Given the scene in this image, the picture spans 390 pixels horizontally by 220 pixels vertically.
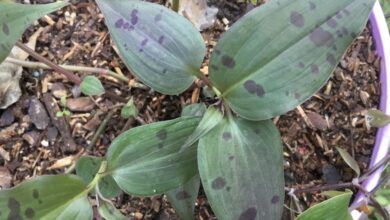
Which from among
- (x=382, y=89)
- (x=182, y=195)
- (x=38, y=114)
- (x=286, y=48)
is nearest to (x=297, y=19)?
(x=286, y=48)

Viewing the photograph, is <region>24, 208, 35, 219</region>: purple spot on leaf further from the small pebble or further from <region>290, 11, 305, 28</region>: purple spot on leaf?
the small pebble

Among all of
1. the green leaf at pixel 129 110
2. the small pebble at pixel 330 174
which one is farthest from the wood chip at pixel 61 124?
the small pebble at pixel 330 174

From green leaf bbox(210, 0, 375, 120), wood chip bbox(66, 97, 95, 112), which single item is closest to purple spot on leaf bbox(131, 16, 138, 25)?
green leaf bbox(210, 0, 375, 120)

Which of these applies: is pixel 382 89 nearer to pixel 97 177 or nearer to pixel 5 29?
pixel 97 177

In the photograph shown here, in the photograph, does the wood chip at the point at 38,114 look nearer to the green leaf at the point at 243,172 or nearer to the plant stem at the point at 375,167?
the green leaf at the point at 243,172

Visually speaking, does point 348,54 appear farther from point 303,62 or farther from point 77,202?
point 77,202

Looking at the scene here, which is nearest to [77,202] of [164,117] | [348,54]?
[164,117]

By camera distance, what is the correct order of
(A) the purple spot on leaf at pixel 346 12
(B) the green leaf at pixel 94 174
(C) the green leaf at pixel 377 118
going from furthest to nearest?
1. (C) the green leaf at pixel 377 118
2. (B) the green leaf at pixel 94 174
3. (A) the purple spot on leaf at pixel 346 12
